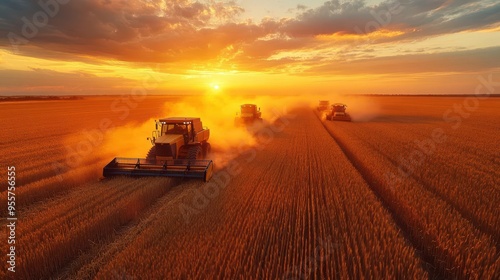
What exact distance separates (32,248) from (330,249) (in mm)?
5741

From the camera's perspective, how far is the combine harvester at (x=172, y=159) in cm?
984

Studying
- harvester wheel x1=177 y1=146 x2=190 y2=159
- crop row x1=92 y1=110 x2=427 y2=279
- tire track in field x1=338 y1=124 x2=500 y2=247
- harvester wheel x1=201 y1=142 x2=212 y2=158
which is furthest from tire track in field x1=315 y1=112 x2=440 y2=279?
harvester wheel x1=177 y1=146 x2=190 y2=159

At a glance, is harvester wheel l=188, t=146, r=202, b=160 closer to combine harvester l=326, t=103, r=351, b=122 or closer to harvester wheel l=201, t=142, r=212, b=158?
harvester wheel l=201, t=142, r=212, b=158

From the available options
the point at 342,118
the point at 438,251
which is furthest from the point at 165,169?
the point at 342,118

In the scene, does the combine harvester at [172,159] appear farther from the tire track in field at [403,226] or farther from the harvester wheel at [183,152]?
the tire track in field at [403,226]

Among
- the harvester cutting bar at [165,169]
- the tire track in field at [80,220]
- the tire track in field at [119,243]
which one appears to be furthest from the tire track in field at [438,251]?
the tire track in field at [80,220]

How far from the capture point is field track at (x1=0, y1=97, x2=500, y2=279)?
4711 mm

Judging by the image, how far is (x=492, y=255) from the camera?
491 centimetres

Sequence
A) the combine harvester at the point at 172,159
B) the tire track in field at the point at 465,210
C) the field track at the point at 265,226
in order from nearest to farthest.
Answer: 1. the field track at the point at 265,226
2. the tire track in field at the point at 465,210
3. the combine harvester at the point at 172,159

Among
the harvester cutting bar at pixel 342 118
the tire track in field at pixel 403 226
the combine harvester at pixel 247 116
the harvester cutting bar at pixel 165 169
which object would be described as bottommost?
the tire track in field at pixel 403 226

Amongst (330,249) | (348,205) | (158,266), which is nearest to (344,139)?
(348,205)

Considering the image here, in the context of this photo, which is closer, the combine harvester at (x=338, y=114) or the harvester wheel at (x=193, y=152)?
the harvester wheel at (x=193, y=152)

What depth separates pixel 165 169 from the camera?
9938mm

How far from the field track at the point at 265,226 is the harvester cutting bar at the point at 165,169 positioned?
34cm
